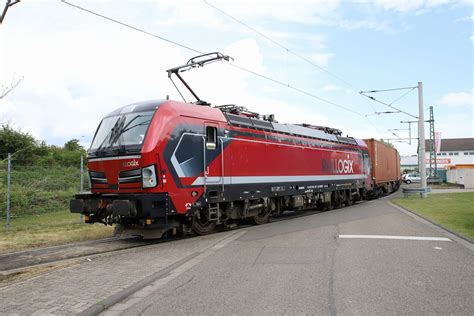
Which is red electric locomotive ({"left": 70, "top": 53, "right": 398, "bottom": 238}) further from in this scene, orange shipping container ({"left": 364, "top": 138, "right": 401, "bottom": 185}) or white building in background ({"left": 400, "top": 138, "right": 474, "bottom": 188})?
white building in background ({"left": 400, "top": 138, "right": 474, "bottom": 188})

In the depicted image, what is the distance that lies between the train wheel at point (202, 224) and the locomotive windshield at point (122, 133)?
8.51 feet

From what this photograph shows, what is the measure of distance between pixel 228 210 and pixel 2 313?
7404mm

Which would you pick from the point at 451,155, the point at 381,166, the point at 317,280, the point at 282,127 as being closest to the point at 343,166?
the point at 282,127

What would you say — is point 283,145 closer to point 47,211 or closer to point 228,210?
point 228,210

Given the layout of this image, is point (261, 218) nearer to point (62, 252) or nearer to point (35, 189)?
point (62, 252)

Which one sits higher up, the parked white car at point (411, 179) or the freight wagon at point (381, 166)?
the freight wagon at point (381, 166)

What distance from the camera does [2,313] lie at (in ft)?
15.4

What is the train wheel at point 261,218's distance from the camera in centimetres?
1343

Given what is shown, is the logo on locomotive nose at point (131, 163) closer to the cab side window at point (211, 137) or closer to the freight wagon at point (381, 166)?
the cab side window at point (211, 137)

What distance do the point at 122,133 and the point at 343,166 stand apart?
42.6ft

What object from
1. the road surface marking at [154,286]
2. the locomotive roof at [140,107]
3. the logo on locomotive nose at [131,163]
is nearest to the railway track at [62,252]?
the logo on locomotive nose at [131,163]

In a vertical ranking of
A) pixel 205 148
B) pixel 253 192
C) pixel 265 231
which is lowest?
pixel 265 231

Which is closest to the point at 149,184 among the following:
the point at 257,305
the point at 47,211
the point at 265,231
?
the point at 265,231

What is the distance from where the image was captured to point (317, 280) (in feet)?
19.7
